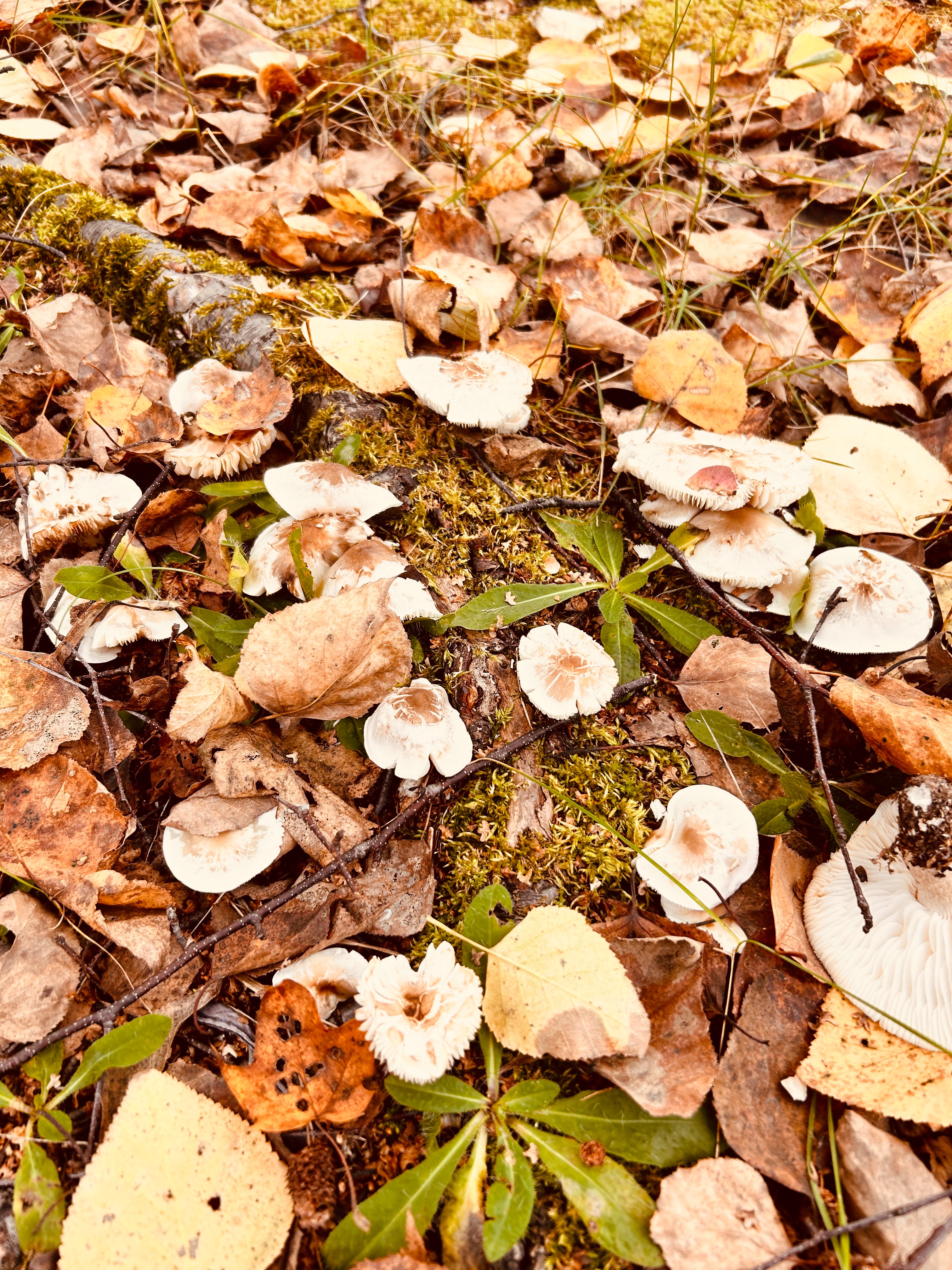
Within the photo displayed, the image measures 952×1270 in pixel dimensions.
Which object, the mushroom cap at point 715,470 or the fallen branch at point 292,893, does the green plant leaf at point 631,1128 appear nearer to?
the fallen branch at point 292,893

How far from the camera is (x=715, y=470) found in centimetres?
249

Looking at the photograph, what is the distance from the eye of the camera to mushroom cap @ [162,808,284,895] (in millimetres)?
1883

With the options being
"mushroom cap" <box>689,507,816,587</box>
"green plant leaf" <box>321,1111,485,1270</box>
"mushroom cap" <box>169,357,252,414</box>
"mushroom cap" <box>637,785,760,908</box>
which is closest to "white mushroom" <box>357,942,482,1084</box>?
"green plant leaf" <box>321,1111,485,1270</box>

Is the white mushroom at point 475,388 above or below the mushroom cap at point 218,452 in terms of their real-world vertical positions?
above

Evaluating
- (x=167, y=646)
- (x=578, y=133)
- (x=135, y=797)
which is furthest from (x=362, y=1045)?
(x=578, y=133)

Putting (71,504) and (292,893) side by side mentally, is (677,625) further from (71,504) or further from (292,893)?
(71,504)

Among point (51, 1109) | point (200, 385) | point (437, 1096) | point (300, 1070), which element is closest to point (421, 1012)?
point (437, 1096)

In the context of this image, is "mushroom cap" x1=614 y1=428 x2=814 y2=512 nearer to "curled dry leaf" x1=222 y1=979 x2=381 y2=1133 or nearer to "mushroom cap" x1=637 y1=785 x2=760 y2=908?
"mushroom cap" x1=637 y1=785 x2=760 y2=908

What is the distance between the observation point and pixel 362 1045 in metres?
1.70

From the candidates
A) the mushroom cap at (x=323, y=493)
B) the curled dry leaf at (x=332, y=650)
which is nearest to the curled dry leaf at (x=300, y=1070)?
the curled dry leaf at (x=332, y=650)

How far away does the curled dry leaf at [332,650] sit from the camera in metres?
2.00

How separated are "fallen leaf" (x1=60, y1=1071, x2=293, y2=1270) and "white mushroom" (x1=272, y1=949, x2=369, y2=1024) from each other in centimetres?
30

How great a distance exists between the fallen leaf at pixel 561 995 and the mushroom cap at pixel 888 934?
0.59 metres

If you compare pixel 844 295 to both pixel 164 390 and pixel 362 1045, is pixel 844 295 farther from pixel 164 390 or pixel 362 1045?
pixel 362 1045
